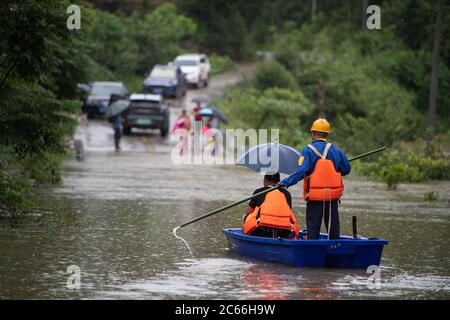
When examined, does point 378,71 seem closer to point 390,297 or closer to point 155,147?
point 155,147

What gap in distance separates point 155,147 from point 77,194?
1794 centimetres

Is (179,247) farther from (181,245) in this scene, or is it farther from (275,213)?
(275,213)

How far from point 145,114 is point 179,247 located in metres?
28.1

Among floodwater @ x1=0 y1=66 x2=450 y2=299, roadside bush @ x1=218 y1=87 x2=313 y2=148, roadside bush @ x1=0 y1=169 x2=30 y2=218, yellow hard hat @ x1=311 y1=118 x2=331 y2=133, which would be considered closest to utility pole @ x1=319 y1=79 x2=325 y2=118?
roadside bush @ x1=218 y1=87 x2=313 y2=148

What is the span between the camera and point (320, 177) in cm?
1452

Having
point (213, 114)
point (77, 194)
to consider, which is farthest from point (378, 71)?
point (77, 194)

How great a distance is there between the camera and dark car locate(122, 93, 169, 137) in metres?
44.3

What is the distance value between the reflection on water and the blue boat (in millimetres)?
163

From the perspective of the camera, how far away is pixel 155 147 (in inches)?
1656

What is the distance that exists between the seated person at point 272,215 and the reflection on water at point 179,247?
0.47m

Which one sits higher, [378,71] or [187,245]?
[378,71]

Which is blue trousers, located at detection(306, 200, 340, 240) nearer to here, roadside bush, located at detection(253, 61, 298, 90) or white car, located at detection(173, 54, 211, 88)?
roadside bush, located at detection(253, 61, 298, 90)

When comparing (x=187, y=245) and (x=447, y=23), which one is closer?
(x=187, y=245)

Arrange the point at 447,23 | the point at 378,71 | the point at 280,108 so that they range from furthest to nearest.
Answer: the point at 378,71 < the point at 447,23 < the point at 280,108
